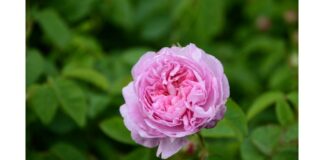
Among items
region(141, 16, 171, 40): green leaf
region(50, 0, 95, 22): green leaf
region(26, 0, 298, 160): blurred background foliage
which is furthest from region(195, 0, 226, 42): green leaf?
region(50, 0, 95, 22): green leaf

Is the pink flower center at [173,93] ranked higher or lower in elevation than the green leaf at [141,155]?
higher

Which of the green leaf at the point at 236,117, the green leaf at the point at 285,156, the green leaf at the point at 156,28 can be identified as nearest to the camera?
the green leaf at the point at 236,117

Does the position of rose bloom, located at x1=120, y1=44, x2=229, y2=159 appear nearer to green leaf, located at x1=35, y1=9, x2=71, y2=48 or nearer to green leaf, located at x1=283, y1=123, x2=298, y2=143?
green leaf, located at x1=283, y1=123, x2=298, y2=143

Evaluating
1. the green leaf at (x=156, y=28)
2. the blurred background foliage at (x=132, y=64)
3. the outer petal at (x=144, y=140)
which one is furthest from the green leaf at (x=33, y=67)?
the outer petal at (x=144, y=140)

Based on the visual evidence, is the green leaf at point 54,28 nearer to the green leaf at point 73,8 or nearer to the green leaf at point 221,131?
the green leaf at point 73,8

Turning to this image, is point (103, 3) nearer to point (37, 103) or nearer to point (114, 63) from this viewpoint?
point (114, 63)

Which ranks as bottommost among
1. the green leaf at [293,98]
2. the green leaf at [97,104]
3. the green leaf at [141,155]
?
the green leaf at [141,155]
